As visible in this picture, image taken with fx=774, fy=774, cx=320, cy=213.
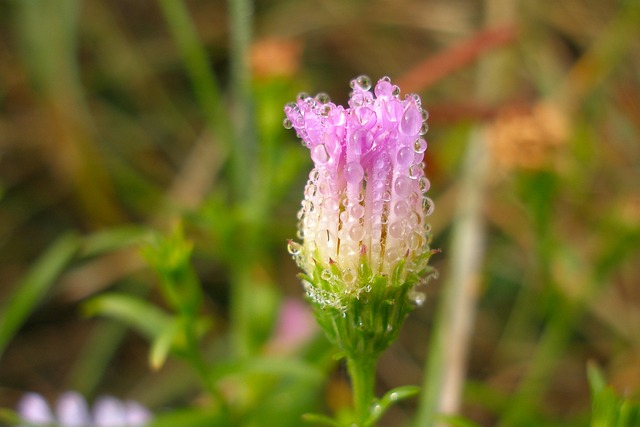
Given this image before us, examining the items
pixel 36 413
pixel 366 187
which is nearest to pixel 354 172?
pixel 366 187

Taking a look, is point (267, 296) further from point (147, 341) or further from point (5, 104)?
point (5, 104)

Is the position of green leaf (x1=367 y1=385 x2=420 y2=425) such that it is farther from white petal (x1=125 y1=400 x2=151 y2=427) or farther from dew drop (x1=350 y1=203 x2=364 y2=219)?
white petal (x1=125 y1=400 x2=151 y2=427)

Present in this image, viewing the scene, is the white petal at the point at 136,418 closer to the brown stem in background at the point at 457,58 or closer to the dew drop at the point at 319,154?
the dew drop at the point at 319,154

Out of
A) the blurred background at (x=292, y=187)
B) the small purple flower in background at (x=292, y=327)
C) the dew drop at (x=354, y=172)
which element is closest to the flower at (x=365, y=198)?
the dew drop at (x=354, y=172)

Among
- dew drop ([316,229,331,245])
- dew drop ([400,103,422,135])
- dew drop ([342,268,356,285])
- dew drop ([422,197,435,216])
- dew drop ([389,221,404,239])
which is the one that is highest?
dew drop ([400,103,422,135])

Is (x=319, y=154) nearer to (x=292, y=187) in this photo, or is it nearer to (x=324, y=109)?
(x=324, y=109)

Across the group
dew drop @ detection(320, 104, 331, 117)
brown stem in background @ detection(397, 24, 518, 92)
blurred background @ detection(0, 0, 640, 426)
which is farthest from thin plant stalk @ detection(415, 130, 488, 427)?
dew drop @ detection(320, 104, 331, 117)

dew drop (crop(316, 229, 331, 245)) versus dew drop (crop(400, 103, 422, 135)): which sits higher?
dew drop (crop(400, 103, 422, 135))
